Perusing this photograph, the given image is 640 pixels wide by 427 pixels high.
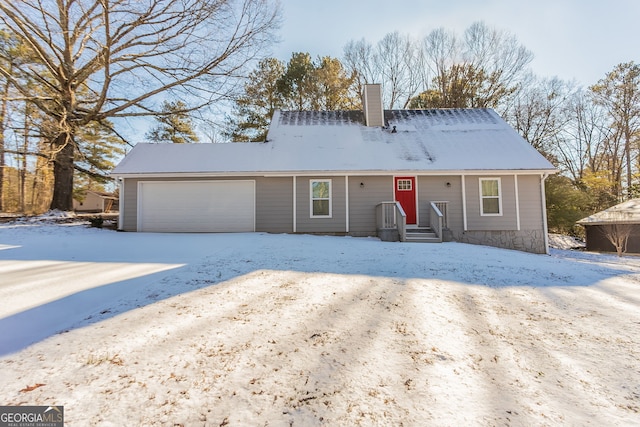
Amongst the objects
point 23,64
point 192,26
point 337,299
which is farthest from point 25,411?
point 23,64

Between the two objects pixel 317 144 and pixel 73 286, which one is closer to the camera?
pixel 73 286

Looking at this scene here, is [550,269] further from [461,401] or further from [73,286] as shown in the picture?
[73,286]

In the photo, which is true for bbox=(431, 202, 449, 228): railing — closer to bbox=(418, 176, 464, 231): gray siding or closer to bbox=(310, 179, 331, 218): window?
bbox=(418, 176, 464, 231): gray siding

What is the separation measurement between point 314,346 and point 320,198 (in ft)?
27.3

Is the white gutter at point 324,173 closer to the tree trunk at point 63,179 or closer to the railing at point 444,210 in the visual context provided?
the railing at point 444,210

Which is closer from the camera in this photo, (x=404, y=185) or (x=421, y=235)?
(x=421, y=235)

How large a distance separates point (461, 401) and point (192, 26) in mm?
14890

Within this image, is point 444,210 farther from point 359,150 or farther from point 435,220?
point 359,150

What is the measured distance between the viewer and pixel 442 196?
34.7ft

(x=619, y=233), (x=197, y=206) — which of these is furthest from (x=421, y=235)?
(x=619, y=233)

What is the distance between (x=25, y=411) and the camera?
1753 mm

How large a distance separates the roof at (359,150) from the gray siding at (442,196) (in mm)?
433

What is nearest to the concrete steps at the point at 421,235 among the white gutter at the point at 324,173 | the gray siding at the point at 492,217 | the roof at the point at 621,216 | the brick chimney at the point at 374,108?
the gray siding at the point at 492,217

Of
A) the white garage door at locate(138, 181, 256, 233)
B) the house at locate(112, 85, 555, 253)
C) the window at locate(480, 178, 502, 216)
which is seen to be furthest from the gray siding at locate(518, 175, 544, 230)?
the white garage door at locate(138, 181, 256, 233)
